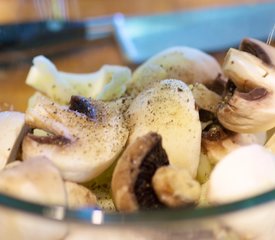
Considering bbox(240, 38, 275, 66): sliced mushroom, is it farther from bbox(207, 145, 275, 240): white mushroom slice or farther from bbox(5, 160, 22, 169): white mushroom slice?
bbox(5, 160, 22, 169): white mushroom slice

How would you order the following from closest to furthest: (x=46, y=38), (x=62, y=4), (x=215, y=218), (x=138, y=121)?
1. (x=215, y=218)
2. (x=138, y=121)
3. (x=46, y=38)
4. (x=62, y=4)

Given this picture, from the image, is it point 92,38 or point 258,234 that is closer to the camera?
point 258,234

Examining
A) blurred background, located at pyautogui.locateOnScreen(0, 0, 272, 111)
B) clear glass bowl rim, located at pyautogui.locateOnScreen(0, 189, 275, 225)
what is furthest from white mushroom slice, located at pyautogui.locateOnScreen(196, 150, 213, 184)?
blurred background, located at pyautogui.locateOnScreen(0, 0, 272, 111)

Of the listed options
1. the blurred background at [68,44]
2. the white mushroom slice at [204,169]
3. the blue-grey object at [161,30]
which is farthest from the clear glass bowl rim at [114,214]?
the blue-grey object at [161,30]

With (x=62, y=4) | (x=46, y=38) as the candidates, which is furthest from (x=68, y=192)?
(x=62, y=4)

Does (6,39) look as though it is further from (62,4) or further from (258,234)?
(258,234)

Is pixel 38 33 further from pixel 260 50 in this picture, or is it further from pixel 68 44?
pixel 260 50

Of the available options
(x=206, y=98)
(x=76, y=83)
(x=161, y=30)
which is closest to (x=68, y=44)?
(x=161, y=30)
